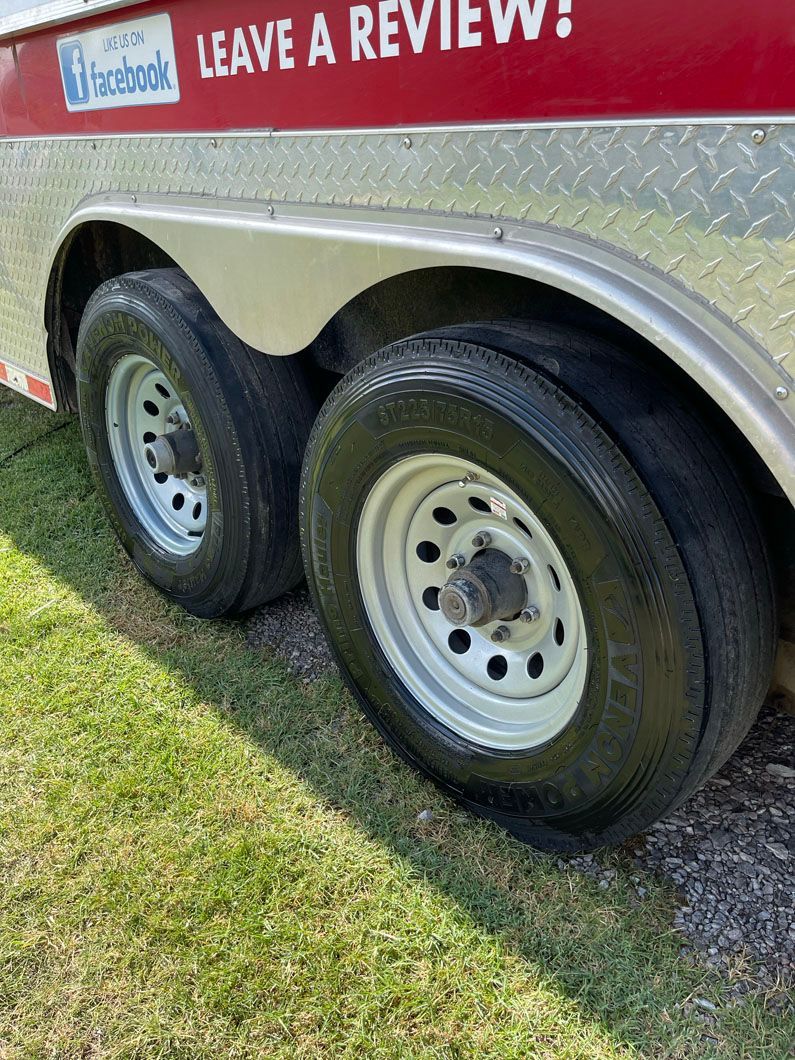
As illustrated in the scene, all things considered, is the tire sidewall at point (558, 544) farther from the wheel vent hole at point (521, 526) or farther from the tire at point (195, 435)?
the tire at point (195, 435)

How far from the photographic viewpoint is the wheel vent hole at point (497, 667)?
7.42ft

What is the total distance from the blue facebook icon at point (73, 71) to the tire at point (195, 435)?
1.89ft

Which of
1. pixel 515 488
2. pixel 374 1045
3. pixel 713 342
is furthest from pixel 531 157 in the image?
pixel 374 1045

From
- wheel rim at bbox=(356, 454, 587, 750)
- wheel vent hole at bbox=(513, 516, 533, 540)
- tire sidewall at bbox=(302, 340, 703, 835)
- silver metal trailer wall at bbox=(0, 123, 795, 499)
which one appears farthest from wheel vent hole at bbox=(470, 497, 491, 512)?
silver metal trailer wall at bbox=(0, 123, 795, 499)

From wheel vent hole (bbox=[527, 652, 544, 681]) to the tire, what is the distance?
974mm

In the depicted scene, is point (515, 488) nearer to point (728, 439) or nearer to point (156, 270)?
point (728, 439)

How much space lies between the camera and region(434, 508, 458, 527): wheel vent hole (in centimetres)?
225

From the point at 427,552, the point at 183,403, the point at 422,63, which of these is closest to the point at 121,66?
the point at 183,403

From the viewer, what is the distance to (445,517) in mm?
2266

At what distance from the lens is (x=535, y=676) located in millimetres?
2172

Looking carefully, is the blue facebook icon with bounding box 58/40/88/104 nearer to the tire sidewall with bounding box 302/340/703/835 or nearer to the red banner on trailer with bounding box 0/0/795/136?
the red banner on trailer with bounding box 0/0/795/136

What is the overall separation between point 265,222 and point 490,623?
46.0 inches

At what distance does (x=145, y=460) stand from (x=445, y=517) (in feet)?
4.97

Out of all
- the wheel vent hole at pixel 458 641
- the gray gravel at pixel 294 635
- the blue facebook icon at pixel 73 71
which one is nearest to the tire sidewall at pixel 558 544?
the wheel vent hole at pixel 458 641
